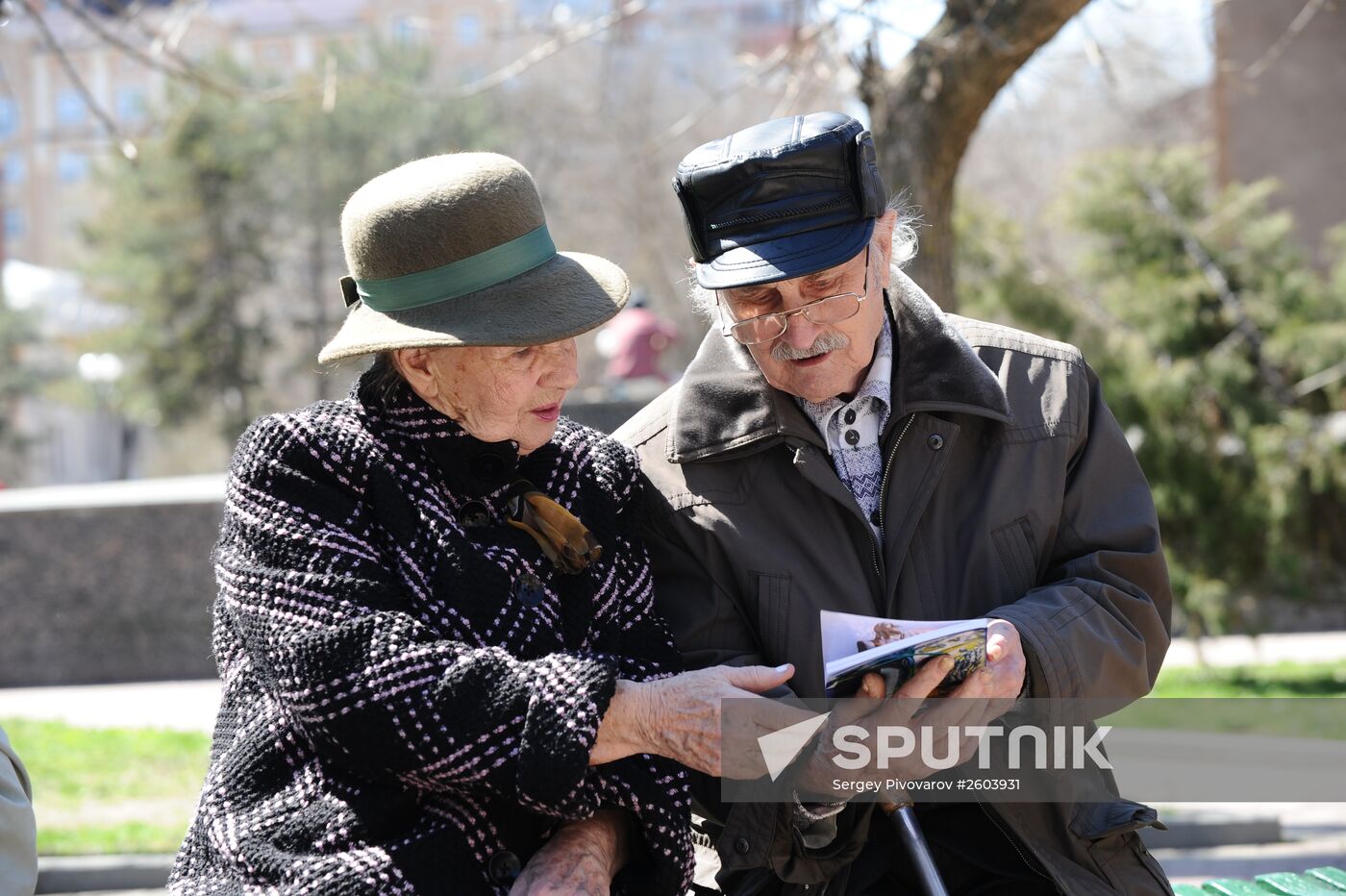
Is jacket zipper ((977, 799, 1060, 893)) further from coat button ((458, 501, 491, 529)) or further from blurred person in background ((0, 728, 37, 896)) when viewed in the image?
blurred person in background ((0, 728, 37, 896))

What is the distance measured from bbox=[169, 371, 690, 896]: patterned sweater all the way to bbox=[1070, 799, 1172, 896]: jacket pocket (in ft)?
2.46

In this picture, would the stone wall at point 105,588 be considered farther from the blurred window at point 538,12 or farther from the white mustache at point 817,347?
the white mustache at point 817,347

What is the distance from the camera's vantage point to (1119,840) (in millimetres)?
2676

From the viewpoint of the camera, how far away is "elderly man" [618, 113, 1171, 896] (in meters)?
2.65

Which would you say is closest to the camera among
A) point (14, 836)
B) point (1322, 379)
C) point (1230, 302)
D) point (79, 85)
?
point (14, 836)

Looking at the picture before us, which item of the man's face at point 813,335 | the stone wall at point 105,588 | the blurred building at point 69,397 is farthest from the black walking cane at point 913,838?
the blurred building at point 69,397

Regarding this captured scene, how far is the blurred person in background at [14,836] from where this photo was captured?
2121 mm

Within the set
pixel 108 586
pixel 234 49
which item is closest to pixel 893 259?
pixel 108 586

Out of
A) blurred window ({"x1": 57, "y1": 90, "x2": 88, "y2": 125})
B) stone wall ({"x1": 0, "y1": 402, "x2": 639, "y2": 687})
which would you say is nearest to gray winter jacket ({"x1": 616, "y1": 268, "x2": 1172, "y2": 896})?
stone wall ({"x1": 0, "y1": 402, "x2": 639, "y2": 687})

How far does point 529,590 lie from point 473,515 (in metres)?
0.17

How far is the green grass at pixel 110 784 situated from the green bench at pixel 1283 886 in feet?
13.3

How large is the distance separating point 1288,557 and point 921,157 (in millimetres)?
5214

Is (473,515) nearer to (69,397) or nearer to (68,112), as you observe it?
(69,397)

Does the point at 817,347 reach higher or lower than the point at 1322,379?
higher
